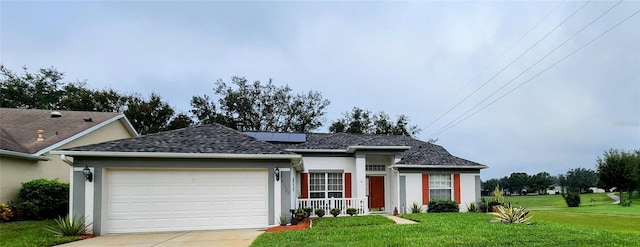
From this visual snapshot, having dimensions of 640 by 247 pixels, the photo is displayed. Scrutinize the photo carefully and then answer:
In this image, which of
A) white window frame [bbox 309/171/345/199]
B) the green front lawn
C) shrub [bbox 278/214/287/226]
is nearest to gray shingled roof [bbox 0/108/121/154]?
the green front lawn

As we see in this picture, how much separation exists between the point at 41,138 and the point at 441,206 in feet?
56.7

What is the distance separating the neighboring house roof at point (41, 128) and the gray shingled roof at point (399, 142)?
30.6 ft

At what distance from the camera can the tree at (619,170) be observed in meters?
27.3

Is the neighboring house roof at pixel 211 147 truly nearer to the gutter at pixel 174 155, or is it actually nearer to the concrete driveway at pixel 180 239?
the gutter at pixel 174 155

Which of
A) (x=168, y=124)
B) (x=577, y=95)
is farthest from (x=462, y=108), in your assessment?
(x=168, y=124)

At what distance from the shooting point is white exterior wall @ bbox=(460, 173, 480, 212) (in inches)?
689

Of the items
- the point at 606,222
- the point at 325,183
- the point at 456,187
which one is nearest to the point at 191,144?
the point at 325,183

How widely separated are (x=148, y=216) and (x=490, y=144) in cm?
2181

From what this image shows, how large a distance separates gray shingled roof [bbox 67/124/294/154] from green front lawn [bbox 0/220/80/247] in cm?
239

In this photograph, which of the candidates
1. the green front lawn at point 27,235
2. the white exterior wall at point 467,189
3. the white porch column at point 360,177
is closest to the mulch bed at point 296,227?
the white porch column at point 360,177

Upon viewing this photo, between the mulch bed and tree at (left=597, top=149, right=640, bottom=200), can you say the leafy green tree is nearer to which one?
the mulch bed

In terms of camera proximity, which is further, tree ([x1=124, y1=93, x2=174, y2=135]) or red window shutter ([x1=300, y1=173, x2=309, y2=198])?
tree ([x1=124, y1=93, x2=174, y2=135])

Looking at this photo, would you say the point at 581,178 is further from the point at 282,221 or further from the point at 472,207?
the point at 282,221

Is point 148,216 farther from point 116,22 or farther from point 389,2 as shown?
point 389,2
